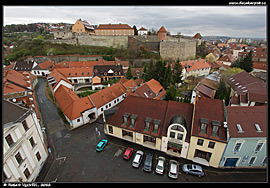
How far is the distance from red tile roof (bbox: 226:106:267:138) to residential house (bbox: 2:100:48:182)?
21.5 metres

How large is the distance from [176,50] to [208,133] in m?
50.6

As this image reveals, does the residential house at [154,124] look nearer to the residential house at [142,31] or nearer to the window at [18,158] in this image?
the window at [18,158]

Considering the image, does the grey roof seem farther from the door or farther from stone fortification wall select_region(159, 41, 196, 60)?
stone fortification wall select_region(159, 41, 196, 60)

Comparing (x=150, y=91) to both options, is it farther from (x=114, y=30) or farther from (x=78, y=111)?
A: (x=114, y=30)

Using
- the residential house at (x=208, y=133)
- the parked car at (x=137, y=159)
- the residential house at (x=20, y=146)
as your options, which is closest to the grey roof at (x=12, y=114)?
the residential house at (x=20, y=146)

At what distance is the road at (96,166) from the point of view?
15375 millimetres

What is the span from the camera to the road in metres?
15.4

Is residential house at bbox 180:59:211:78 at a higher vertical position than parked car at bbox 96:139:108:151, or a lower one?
higher

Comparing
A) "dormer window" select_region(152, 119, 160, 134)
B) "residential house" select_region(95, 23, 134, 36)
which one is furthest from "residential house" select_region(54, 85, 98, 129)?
"residential house" select_region(95, 23, 134, 36)

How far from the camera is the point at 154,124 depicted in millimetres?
18297

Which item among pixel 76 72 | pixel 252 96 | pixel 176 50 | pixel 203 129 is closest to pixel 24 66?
pixel 76 72

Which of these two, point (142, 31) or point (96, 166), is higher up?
point (142, 31)

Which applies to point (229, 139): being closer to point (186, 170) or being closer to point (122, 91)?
point (186, 170)
